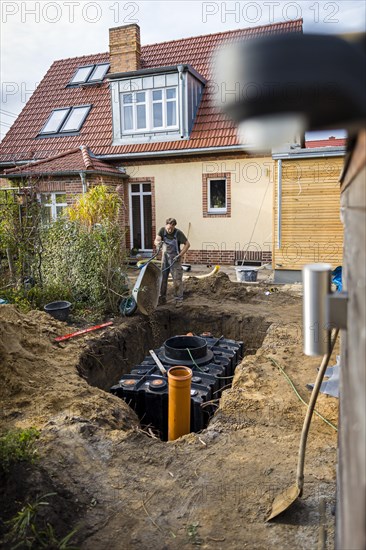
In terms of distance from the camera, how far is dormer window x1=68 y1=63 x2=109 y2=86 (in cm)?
1789

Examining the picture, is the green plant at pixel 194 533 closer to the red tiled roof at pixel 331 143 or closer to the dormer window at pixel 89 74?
the red tiled roof at pixel 331 143

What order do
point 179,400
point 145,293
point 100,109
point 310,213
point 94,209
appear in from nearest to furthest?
point 179,400 < point 145,293 < point 94,209 < point 310,213 < point 100,109

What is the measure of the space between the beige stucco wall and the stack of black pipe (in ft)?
24.7

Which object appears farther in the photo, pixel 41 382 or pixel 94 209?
pixel 94 209

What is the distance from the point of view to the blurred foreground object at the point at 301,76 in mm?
752

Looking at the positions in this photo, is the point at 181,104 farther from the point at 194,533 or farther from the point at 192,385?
the point at 194,533

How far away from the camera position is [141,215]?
625 inches

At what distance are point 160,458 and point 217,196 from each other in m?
11.8

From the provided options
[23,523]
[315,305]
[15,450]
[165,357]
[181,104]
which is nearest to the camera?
[315,305]

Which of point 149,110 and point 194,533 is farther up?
point 149,110

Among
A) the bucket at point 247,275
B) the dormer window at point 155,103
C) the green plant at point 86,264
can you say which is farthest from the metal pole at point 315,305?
the dormer window at point 155,103

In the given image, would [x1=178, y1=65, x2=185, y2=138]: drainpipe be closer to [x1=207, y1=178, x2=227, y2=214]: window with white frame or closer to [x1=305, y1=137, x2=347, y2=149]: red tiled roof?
[x1=207, y1=178, x2=227, y2=214]: window with white frame

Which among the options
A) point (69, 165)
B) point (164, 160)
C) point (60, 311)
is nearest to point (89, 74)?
point (69, 165)

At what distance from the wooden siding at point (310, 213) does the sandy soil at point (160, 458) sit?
15.5ft
